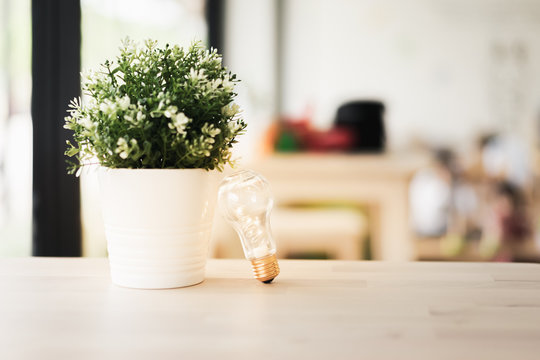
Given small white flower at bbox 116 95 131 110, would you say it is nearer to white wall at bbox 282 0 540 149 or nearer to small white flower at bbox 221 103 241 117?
small white flower at bbox 221 103 241 117

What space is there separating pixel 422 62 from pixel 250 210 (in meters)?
4.88

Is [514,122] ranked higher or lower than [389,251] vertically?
higher

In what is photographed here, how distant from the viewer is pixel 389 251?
1.98 metres

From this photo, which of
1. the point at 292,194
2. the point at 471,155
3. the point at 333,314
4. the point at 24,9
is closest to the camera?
the point at 333,314

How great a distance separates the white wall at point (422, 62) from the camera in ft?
16.4

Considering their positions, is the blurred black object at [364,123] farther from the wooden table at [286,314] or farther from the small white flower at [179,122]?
the small white flower at [179,122]

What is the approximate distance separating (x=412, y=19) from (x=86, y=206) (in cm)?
450

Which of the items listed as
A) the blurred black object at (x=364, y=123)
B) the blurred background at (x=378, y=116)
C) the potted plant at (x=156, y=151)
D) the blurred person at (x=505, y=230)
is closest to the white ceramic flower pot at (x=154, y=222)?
the potted plant at (x=156, y=151)

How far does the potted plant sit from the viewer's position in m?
0.56

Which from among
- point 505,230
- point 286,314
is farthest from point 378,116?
point 286,314

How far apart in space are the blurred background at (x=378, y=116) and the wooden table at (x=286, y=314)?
801 millimetres

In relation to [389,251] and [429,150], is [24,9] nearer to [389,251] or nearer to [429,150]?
[389,251]

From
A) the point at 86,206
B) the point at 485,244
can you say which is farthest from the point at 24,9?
the point at 485,244

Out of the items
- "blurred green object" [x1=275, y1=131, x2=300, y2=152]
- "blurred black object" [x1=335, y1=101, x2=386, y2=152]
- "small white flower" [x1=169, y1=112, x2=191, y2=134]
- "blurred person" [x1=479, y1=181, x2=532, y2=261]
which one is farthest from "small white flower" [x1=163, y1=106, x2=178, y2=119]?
"blurred person" [x1=479, y1=181, x2=532, y2=261]
